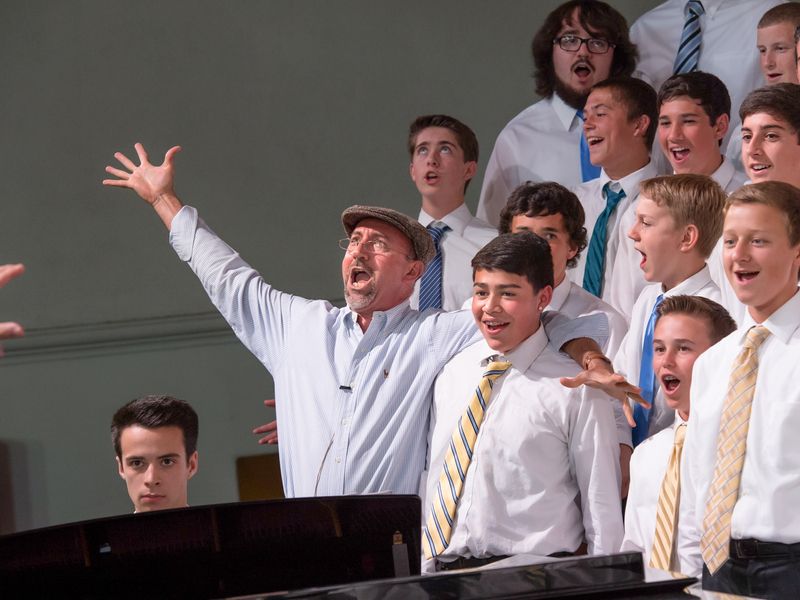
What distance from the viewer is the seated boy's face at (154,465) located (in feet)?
10.4

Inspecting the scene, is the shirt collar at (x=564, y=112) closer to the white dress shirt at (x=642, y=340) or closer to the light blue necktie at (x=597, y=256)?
the light blue necktie at (x=597, y=256)

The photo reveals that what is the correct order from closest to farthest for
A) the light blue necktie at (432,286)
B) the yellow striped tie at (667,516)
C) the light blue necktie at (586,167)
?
1. the yellow striped tie at (667,516)
2. the light blue necktie at (432,286)
3. the light blue necktie at (586,167)

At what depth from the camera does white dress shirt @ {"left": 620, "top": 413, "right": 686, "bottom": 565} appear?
9.11ft

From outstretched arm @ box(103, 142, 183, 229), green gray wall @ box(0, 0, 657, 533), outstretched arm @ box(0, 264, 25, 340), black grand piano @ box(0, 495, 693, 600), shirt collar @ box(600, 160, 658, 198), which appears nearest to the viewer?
black grand piano @ box(0, 495, 693, 600)

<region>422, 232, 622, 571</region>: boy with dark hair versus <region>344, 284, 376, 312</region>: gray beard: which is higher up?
<region>344, 284, 376, 312</region>: gray beard

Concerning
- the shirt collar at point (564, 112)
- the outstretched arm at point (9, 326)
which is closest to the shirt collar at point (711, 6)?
the shirt collar at point (564, 112)

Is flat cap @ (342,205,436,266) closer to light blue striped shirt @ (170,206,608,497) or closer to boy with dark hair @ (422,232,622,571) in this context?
light blue striped shirt @ (170,206,608,497)

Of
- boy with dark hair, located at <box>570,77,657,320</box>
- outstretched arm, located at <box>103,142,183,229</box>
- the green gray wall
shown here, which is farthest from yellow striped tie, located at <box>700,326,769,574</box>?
the green gray wall

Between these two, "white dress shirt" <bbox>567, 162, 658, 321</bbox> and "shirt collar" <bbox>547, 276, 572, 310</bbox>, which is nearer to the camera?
"shirt collar" <bbox>547, 276, 572, 310</bbox>

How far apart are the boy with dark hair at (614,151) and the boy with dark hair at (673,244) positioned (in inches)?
25.5

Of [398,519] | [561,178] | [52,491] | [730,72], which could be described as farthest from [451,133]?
[398,519]

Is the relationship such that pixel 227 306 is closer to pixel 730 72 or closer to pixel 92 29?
pixel 730 72

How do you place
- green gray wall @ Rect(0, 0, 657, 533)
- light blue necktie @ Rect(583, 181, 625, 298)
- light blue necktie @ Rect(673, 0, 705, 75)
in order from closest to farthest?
light blue necktie @ Rect(583, 181, 625, 298)
light blue necktie @ Rect(673, 0, 705, 75)
green gray wall @ Rect(0, 0, 657, 533)

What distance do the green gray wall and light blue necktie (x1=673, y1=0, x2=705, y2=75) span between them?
38.8 inches
